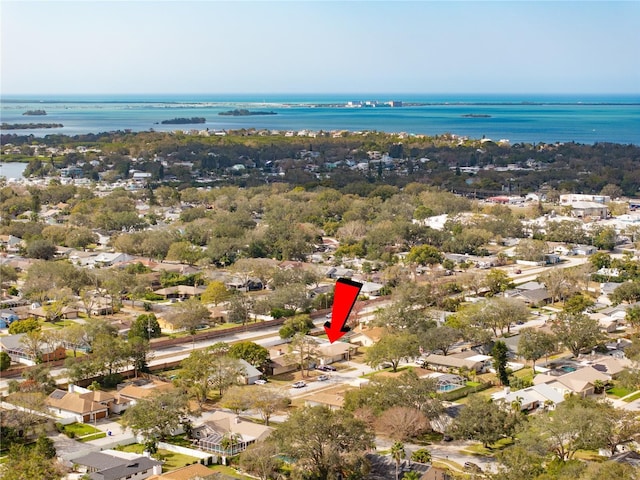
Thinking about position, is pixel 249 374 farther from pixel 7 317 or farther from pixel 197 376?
pixel 7 317

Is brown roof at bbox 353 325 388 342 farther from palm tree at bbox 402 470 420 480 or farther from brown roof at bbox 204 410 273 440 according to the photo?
palm tree at bbox 402 470 420 480

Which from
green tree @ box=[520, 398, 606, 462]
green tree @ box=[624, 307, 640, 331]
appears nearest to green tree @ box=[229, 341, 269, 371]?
green tree @ box=[520, 398, 606, 462]

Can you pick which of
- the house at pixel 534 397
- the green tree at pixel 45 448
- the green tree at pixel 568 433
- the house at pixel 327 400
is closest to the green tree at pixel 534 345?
the house at pixel 534 397

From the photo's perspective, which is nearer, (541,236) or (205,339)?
(205,339)

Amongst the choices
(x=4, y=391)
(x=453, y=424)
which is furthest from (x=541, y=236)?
(x=4, y=391)

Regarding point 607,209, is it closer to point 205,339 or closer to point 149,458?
point 205,339

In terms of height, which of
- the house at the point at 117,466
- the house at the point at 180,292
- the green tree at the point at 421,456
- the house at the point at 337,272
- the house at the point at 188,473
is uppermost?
the green tree at the point at 421,456

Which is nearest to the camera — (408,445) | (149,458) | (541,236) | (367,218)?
(149,458)

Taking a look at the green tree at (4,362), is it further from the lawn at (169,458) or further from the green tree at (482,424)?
the green tree at (482,424)
